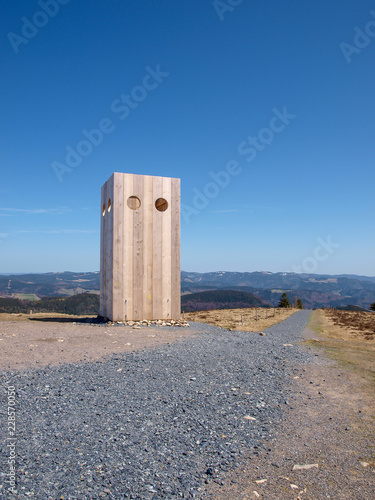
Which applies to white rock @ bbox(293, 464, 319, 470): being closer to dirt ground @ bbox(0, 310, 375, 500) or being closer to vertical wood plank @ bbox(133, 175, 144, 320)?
dirt ground @ bbox(0, 310, 375, 500)

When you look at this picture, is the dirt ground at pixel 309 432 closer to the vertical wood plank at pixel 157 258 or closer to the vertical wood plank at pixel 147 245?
the vertical wood plank at pixel 147 245

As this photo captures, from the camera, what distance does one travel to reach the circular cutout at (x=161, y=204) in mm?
18016

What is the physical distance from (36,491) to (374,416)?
18.7 feet

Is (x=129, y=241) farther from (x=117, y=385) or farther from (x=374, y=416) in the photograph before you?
(x=374, y=416)

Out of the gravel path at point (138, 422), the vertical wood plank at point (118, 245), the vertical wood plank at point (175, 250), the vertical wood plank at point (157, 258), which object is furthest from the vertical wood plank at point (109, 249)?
the gravel path at point (138, 422)

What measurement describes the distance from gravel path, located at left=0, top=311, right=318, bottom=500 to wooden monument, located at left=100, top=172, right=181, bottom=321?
7.41 m

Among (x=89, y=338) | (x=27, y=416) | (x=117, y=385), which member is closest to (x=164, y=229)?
(x=89, y=338)

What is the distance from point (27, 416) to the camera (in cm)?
546

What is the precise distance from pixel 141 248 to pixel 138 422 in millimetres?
12288

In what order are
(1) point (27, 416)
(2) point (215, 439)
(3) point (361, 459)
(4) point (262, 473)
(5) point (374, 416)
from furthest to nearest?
1. (5) point (374, 416)
2. (1) point (27, 416)
3. (2) point (215, 439)
4. (3) point (361, 459)
5. (4) point (262, 473)

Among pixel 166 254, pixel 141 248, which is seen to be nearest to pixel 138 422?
pixel 141 248

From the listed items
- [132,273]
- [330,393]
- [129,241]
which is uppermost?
[129,241]

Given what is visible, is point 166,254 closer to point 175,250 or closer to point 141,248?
point 175,250

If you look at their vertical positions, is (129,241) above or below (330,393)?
above
